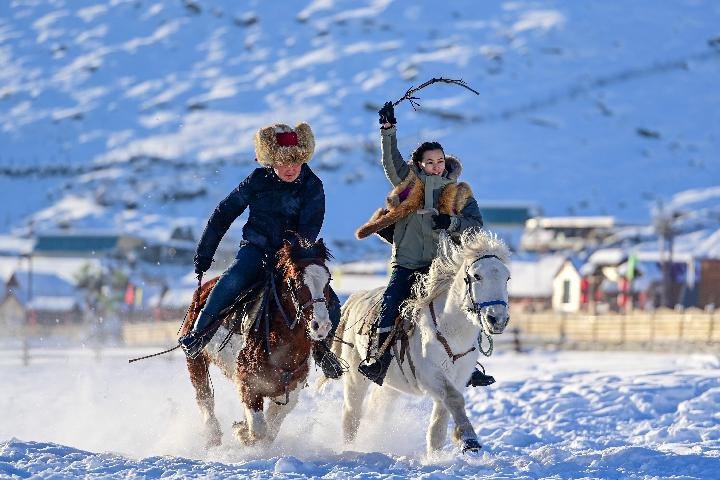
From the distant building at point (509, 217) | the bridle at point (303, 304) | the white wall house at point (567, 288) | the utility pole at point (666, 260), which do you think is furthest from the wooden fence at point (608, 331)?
the distant building at point (509, 217)

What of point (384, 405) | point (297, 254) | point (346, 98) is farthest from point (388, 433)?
point (346, 98)

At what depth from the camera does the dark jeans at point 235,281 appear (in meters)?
11.4

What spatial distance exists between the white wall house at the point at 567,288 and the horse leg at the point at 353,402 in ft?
207

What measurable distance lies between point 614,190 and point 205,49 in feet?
219

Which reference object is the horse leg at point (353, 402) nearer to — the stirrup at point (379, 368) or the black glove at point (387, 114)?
the stirrup at point (379, 368)

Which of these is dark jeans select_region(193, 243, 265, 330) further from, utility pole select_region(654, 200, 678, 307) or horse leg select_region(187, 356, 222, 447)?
utility pole select_region(654, 200, 678, 307)

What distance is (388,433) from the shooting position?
12875 millimetres

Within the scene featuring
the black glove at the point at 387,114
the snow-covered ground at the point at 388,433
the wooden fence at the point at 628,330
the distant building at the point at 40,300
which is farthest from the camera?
the distant building at the point at 40,300

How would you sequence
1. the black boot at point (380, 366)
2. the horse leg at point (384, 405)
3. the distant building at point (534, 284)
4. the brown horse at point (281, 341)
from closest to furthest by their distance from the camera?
the brown horse at point (281, 341), the black boot at point (380, 366), the horse leg at point (384, 405), the distant building at point (534, 284)

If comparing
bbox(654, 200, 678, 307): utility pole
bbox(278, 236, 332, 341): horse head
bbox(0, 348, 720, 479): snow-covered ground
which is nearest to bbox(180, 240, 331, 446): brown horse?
bbox(278, 236, 332, 341): horse head

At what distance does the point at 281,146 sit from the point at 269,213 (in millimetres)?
520

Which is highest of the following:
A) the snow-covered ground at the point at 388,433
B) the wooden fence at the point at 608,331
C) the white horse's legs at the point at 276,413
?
the white horse's legs at the point at 276,413

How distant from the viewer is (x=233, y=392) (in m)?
13.9

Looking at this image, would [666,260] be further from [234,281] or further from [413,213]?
[234,281]
